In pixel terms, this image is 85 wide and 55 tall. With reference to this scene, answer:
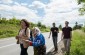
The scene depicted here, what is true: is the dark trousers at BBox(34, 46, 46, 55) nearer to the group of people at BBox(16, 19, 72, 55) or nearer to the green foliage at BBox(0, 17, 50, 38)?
the group of people at BBox(16, 19, 72, 55)

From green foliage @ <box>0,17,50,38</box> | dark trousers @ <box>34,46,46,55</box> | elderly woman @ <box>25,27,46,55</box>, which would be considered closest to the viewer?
elderly woman @ <box>25,27,46,55</box>

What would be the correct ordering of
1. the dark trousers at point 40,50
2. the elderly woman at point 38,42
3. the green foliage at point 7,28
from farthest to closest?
the green foliage at point 7,28 < the dark trousers at point 40,50 < the elderly woman at point 38,42

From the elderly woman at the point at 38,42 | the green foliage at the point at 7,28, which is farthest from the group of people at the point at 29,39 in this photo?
the green foliage at the point at 7,28

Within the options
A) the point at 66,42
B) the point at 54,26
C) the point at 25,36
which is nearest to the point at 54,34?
the point at 54,26

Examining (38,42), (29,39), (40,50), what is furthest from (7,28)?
(38,42)

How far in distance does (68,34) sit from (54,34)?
2.70m

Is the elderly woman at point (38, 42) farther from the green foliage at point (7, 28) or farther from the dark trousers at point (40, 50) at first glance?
the green foliage at point (7, 28)

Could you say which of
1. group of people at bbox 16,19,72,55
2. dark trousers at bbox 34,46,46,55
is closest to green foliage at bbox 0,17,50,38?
group of people at bbox 16,19,72,55

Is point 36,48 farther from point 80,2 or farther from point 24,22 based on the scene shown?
point 80,2

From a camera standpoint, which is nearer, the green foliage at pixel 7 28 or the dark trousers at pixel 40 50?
the dark trousers at pixel 40 50

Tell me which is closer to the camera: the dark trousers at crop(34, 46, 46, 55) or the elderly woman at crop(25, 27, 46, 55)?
the elderly woman at crop(25, 27, 46, 55)

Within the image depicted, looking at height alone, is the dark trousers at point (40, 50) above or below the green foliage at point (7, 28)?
above

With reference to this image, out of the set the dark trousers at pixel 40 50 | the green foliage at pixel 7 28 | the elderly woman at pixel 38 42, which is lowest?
the green foliage at pixel 7 28

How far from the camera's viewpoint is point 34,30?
7.87 m
